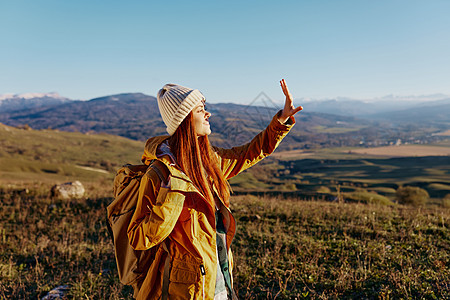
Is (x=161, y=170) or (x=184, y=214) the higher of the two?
(x=161, y=170)

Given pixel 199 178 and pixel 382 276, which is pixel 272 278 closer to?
pixel 382 276

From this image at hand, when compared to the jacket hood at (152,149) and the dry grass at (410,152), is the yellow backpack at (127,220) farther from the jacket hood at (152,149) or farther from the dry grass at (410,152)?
the dry grass at (410,152)

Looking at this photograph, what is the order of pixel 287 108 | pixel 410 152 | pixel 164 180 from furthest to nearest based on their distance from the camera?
pixel 410 152, pixel 287 108, pixel 164 180

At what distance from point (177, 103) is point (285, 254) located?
4235 millimetres

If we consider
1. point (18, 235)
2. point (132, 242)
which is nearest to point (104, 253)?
point (18, 235)

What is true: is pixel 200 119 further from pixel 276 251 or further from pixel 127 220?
pixel 276 251

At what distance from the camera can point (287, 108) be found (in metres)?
2.80

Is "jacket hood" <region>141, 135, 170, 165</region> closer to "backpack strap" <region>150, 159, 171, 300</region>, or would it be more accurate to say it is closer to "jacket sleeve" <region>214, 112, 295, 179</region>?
"backpack strap" <region>150, 159, 171, 300</region>

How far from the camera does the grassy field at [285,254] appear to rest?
4.29 m

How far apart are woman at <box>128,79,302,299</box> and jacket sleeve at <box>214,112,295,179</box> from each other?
363 millimetres

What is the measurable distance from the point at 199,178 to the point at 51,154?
292 ft

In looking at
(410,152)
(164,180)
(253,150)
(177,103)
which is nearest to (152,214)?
(164,180)

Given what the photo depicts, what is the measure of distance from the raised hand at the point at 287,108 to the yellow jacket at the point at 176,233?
106cm

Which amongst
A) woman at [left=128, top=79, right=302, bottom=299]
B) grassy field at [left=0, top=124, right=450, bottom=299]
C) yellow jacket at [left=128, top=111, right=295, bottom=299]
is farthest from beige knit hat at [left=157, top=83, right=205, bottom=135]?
grassy field at [left=0, top=124, right=450, bottom=299]
